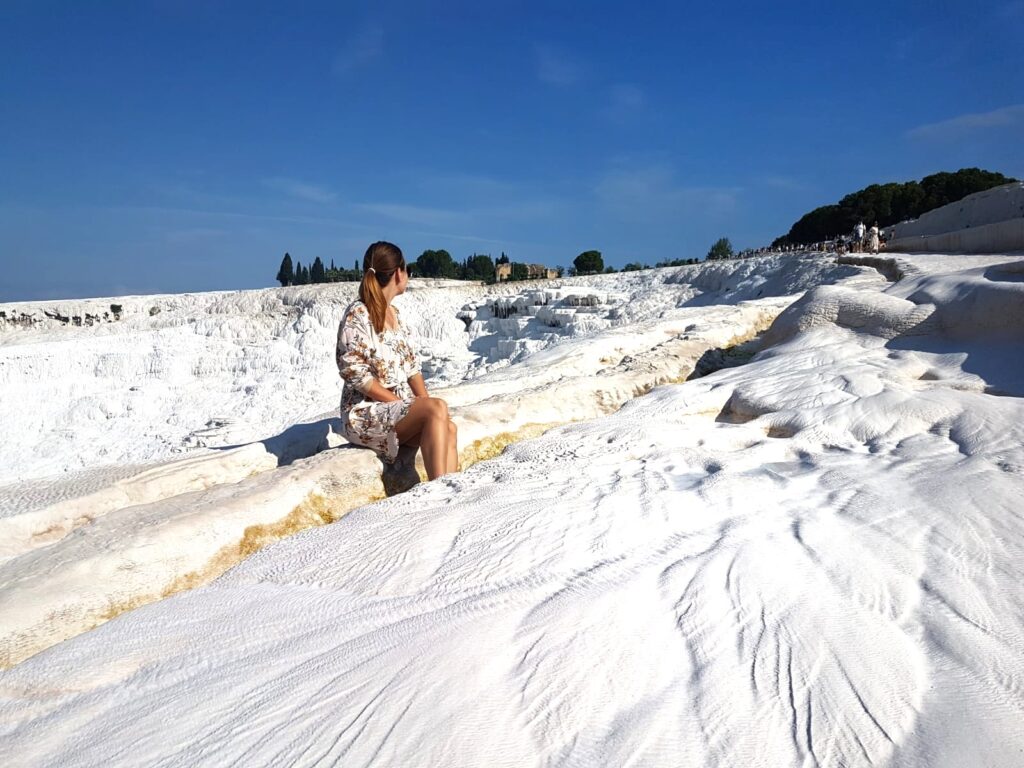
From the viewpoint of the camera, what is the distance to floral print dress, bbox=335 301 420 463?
3326 millimetres

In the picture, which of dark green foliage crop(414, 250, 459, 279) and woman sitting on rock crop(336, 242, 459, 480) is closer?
woman sitting on rock crop(336, 242, 459, 480)

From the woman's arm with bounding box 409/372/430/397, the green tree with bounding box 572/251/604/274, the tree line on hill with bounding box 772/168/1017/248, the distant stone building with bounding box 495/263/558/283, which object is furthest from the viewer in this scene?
the distant stone building with bounding box 495/263/558/283

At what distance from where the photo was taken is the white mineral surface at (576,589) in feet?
4.44

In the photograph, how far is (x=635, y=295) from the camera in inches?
850

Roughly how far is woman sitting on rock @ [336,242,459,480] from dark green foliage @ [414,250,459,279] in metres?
47.3

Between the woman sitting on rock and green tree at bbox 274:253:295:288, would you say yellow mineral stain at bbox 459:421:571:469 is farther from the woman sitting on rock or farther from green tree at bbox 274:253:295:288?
green tree at bbox 274:253:295:288

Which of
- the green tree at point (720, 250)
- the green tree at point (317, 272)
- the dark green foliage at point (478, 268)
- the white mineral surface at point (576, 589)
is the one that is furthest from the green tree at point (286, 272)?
the white mineral surface at point (576, 589)

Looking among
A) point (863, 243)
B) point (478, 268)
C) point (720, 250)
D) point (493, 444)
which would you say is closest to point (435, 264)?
point (478, 268)

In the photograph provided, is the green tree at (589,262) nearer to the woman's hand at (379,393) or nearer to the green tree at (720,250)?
the green tree at (720,250)

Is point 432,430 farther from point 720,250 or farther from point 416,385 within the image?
point 720,250

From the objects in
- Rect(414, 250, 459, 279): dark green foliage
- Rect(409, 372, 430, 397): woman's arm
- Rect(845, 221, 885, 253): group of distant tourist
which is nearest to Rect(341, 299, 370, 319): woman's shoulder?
Rect(409, 372, 430, 397): woman's arm

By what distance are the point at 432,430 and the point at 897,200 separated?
3444cm

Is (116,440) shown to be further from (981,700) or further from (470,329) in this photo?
(981,700)

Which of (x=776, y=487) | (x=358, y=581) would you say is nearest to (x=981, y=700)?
(x=776, y=487)
